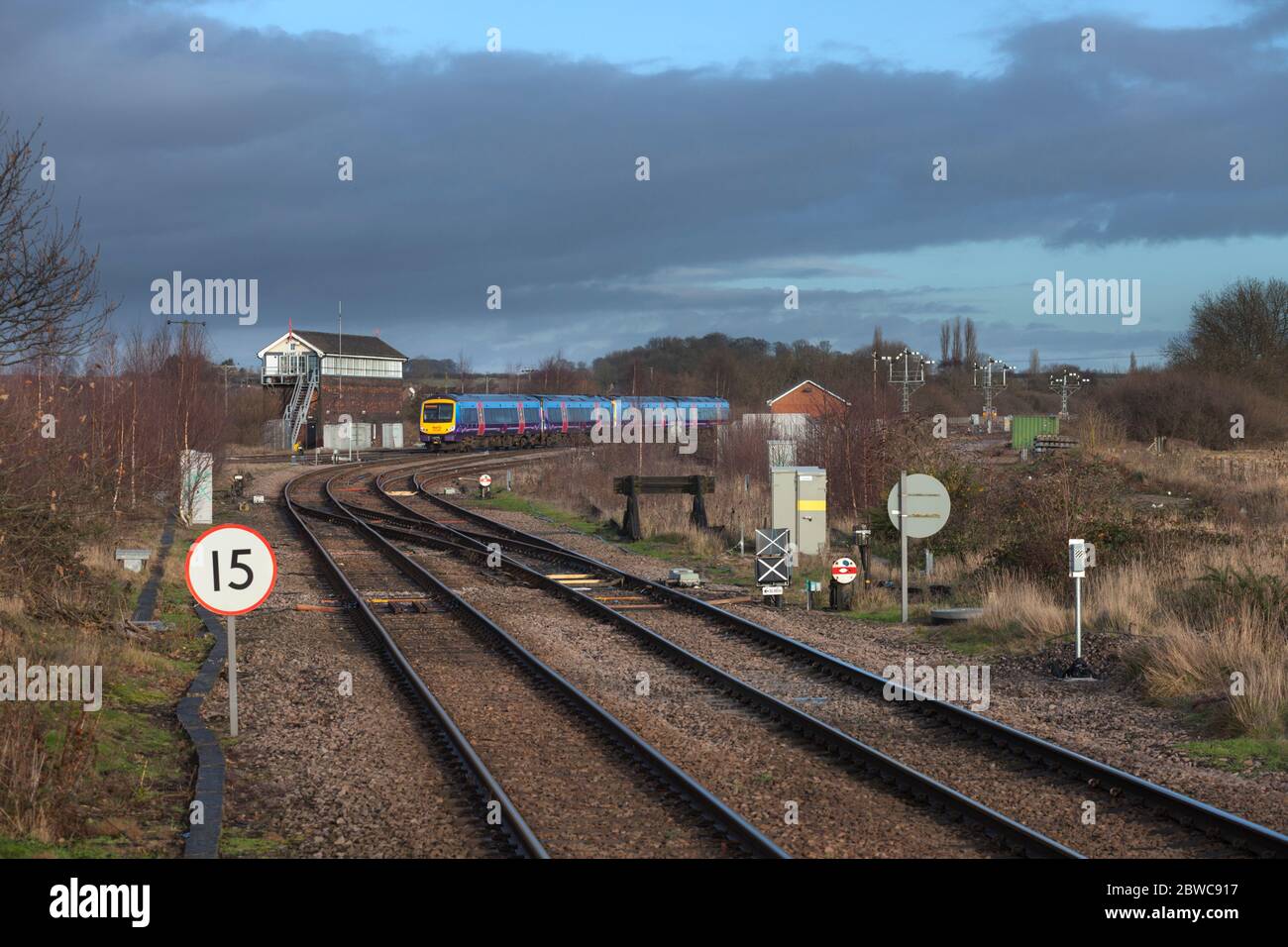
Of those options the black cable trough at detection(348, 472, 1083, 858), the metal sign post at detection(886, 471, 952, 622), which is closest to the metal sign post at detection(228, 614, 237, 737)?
the black cable trough at detection(348, 472, 1083, 858)

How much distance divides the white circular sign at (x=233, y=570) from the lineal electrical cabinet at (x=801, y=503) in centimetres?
1154

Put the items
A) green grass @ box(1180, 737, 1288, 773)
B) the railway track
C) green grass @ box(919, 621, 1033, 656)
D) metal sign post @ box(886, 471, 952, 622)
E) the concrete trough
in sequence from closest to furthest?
the railway track
green grass @ box(1180, 737, 1288, 773)
green grass @ box(919, 621, 1033, 656)
metal sign post @ box(886, 471, 952, 622)
the concrete trough

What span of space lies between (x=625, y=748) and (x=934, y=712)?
2817 mm

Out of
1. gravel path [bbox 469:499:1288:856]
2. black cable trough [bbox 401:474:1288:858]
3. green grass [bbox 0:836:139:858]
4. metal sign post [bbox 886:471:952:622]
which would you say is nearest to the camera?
green grass [bbox 0:836:139:858]

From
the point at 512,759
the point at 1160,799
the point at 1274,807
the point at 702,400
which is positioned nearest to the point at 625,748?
the point at 512,759

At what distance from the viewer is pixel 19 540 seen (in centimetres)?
1341

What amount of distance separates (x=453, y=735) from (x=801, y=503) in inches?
470

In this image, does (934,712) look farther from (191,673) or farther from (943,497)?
(191,673)

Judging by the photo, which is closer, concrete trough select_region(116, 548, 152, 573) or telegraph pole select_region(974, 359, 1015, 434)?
concrete trough select_region(116, 548, 152, 573)

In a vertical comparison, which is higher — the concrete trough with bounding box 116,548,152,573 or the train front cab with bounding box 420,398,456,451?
the train front cab with bounding box 420,398,456,451

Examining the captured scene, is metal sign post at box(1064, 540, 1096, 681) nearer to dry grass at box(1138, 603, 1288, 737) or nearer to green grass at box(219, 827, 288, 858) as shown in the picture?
dry grass at box(1138, 603, 1288, 737)

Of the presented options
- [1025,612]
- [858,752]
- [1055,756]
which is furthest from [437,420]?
[1055,756]

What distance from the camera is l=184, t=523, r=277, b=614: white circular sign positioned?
10117 millimetres

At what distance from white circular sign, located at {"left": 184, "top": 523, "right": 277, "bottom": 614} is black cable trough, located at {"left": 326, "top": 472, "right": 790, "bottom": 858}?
2.91 meters
